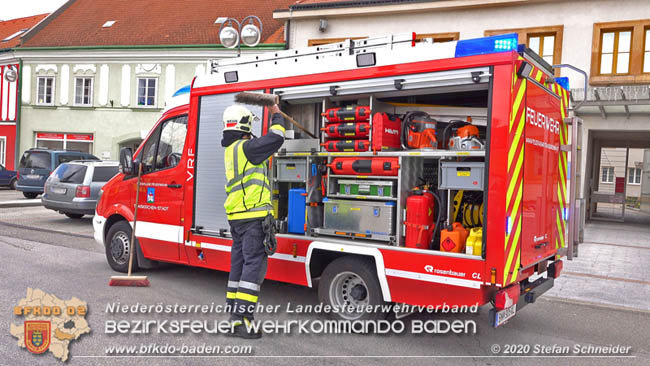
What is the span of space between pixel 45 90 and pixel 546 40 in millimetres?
23182

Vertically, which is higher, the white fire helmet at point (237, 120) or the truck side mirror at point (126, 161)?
the white fire helmet at point (237, 120)

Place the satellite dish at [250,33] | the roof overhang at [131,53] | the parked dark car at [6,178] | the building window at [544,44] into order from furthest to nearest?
the parked dark car at [6,178] → the roof overhang at [131,53] → the building window at [544,44] → the satellite dish at [250,33]

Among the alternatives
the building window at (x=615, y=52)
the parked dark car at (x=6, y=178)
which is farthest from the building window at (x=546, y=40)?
the parked dark car at (x=6, y=178)

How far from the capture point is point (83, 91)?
26234 millimetres

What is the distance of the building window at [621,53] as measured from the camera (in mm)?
14414

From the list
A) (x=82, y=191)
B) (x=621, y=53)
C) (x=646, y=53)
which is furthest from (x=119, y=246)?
(x=646, y=53)

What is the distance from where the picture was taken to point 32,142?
27500 mm

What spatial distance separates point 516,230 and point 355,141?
1760 millimetres

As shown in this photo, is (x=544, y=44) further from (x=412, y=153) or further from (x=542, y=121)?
(x=412, y=153)

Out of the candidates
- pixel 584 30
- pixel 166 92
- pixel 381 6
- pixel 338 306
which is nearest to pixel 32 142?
pixel 166 92

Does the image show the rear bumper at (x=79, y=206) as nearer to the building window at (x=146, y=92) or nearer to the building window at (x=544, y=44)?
the building window at (x=544, y=44)

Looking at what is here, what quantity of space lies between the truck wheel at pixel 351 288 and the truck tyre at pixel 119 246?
128 inches

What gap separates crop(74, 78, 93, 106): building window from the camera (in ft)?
85.4

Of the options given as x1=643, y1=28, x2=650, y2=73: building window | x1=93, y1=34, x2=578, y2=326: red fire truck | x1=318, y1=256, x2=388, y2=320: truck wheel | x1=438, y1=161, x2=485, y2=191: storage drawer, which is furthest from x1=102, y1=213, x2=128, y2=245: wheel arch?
x1=643, y1=28, x2=650, y2=73: building window
